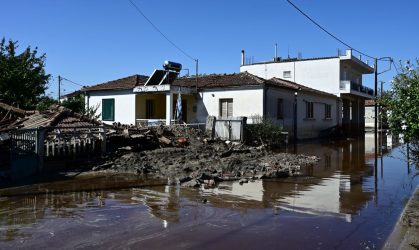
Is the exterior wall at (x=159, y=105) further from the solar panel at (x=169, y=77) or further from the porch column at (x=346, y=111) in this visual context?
the porch column at (x=346, y=111)

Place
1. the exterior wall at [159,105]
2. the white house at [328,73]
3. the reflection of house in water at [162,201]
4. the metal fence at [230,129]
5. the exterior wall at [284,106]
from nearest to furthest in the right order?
the reflection of house in water at [162,201]
the metal fence at [230,129]
the exterior wall at [284,106]
the exterior wall at [159,105]
the white house at [328,73]

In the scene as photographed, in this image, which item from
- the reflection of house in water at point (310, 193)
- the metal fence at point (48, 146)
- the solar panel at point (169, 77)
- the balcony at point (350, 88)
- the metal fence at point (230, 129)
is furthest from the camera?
the balcony at point (350, 88)

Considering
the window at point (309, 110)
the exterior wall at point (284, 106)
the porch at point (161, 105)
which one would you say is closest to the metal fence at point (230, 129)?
the porch at point (161, 105)

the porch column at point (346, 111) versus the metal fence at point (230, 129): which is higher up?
the porch column at point (346, 111)

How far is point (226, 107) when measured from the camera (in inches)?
1106

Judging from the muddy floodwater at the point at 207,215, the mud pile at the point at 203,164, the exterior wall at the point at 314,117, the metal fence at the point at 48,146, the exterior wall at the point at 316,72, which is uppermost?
the exterior wall at the point at 316,72

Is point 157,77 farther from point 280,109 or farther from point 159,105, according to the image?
point 280,109

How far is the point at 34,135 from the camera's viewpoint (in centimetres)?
1323

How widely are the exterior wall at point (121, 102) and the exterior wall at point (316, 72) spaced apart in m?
17.5

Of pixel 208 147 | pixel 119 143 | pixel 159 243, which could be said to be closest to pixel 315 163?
pixel 208 147

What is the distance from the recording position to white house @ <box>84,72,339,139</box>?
26750mm

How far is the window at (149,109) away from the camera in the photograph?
30.5 metres

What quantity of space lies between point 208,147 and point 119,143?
3.92 m

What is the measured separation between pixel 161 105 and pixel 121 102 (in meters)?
2.88
